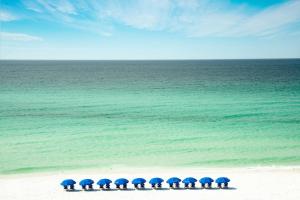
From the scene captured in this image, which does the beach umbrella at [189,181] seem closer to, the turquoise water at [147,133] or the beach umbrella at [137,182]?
the beach umbrella at [137,182]

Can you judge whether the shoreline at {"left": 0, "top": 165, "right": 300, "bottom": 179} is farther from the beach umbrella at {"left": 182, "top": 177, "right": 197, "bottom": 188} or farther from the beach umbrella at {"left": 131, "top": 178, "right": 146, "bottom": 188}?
the beach umbrella at {"left": 182, "top": 177, "right": 197, "bottom": 188}

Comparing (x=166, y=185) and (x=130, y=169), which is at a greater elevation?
(x=130, y=169)

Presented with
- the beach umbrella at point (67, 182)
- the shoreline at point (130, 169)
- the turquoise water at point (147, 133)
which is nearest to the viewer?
the beach umbrella at point (67, 182)

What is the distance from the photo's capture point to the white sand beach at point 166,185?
44.7ft

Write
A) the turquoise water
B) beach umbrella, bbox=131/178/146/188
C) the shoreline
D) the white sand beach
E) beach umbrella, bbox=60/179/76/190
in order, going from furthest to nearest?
the turquoise water, the shoreline, beach umbrella, bbox=131/178/146/188, beach umbrella, bbox=60/179/76/190, the white sand beach

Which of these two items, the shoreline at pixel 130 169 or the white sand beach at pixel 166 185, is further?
the shoreline at pixel 130 169

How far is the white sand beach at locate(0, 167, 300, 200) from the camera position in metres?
13.6

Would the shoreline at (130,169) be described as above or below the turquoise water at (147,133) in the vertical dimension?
below

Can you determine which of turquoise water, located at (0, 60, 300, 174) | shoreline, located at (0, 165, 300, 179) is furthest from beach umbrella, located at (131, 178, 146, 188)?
turquoise water, located at (0, 60, 300, 174)

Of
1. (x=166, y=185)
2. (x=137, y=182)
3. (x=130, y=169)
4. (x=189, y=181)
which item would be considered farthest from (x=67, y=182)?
(x=189, y=181)

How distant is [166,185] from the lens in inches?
595

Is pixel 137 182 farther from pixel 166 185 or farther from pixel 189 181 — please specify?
pixel 189 181

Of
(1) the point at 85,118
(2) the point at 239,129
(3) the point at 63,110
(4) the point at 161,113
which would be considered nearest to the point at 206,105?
(4) the point at 161,113

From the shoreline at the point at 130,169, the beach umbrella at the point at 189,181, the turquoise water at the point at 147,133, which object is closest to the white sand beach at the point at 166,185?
the shoreline at the point at 130,169
